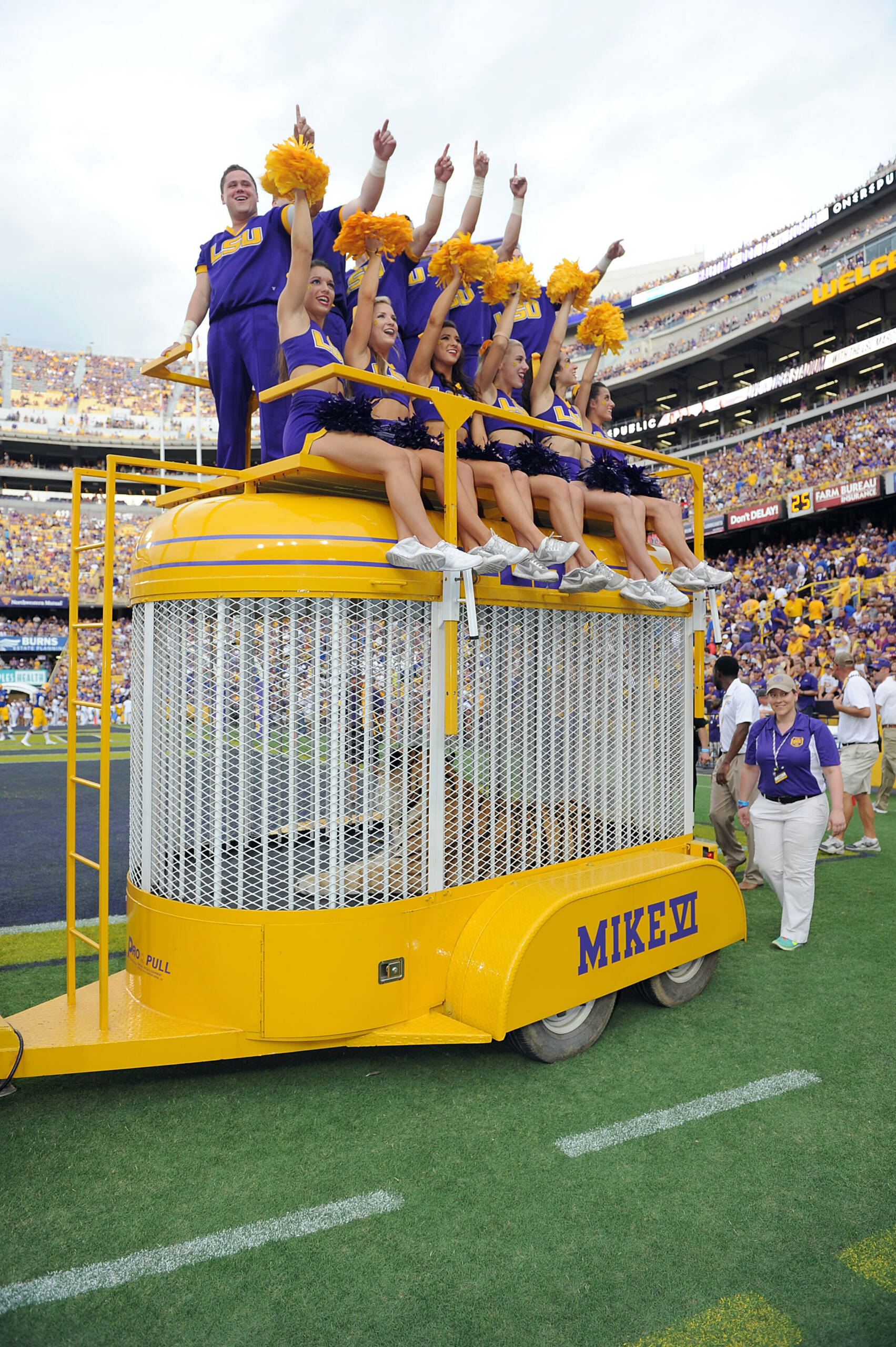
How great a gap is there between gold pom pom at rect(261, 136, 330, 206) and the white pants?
4441 mm

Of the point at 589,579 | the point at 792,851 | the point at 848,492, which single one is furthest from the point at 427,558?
the point at 848,492

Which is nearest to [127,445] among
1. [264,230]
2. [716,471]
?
[716,471]

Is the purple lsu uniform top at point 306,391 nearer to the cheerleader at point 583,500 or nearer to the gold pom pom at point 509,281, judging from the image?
the gold pom pom at point 509,281

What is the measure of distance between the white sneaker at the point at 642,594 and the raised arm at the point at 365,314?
1.70 meters

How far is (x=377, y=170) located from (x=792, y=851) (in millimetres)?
4648

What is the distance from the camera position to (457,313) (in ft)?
17.9

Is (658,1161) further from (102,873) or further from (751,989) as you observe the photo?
(102,873)

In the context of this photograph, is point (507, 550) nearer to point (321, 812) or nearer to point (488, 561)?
point (488, 561)

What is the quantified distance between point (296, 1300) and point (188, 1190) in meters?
0.65

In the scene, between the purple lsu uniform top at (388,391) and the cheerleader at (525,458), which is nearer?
the cheerleader at (525,458)

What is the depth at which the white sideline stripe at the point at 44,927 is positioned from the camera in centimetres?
582

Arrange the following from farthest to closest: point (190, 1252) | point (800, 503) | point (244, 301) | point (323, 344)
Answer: point (800, 503), point (244, 301), point (323, 344), point (190, 1252)

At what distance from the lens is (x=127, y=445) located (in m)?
56.2

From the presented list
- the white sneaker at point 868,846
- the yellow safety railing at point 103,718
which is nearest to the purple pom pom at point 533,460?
the yellow safety railing at point 103,718
